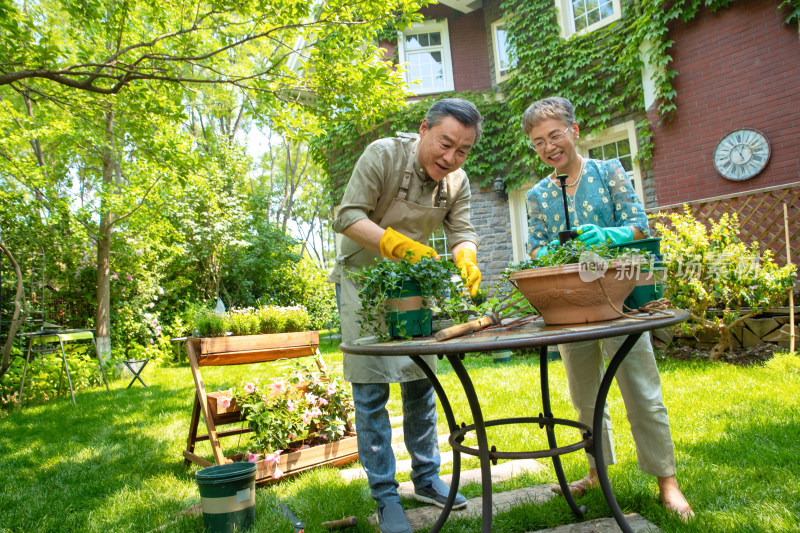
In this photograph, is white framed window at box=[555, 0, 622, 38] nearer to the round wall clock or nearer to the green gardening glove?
the round wall clock

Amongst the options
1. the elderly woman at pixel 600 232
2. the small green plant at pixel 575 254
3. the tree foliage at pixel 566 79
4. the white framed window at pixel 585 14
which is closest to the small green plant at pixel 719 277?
the tree foliage at pixel 566 79

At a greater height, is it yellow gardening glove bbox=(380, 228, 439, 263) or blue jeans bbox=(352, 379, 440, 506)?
yellow gardening glove bbox=(380, 228, 439, 263)

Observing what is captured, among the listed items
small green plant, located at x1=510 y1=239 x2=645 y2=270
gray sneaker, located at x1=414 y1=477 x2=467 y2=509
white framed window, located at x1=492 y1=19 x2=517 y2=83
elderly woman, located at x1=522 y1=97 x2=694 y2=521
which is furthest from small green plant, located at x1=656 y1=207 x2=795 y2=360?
white framed window, located at x1=492 y1=19 x2=517 y2=83

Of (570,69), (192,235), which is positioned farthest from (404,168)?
(192,235)

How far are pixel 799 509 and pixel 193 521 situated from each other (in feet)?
7.45

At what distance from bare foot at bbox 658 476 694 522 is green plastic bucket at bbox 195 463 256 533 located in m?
1.54

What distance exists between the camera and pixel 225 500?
188 centimetres

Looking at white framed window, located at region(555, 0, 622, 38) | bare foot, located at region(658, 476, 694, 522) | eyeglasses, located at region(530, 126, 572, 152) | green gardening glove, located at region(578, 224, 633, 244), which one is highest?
white framed window, located at region(555, 0, 622, 38)

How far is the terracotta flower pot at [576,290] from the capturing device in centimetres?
130

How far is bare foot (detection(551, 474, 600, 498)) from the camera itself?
2.04 metres

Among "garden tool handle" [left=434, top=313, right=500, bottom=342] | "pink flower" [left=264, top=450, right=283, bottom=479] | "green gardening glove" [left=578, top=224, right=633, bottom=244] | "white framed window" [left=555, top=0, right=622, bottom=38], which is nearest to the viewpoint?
"garden tool handle" [left=434, top=313, right=500, bottom=342]

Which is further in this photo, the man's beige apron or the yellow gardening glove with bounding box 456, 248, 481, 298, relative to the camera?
the man's beige apron

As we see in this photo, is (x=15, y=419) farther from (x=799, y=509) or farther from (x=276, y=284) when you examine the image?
(x=276, y=284)

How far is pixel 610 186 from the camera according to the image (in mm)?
1975
